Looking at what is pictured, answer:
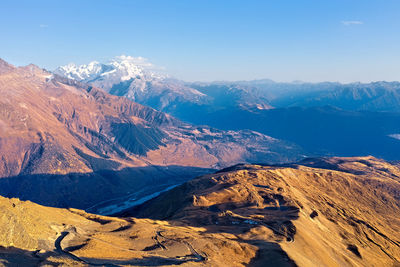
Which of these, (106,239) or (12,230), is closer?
(12,230)

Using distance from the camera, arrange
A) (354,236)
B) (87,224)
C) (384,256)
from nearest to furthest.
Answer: (87,224), (384,256), (354,236)

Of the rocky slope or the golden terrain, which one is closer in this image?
the golden terrain

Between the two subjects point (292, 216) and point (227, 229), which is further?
point (292, 216)

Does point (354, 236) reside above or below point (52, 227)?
below

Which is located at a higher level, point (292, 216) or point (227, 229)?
point (227, 229)

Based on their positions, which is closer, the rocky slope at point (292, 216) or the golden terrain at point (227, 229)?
the golden terrain at point (227, 229)

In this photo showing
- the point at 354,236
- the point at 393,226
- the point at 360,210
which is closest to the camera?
the point at 354,236

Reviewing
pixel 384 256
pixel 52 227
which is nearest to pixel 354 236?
pixel 384 256

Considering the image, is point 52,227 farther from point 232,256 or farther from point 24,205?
point 232,256
